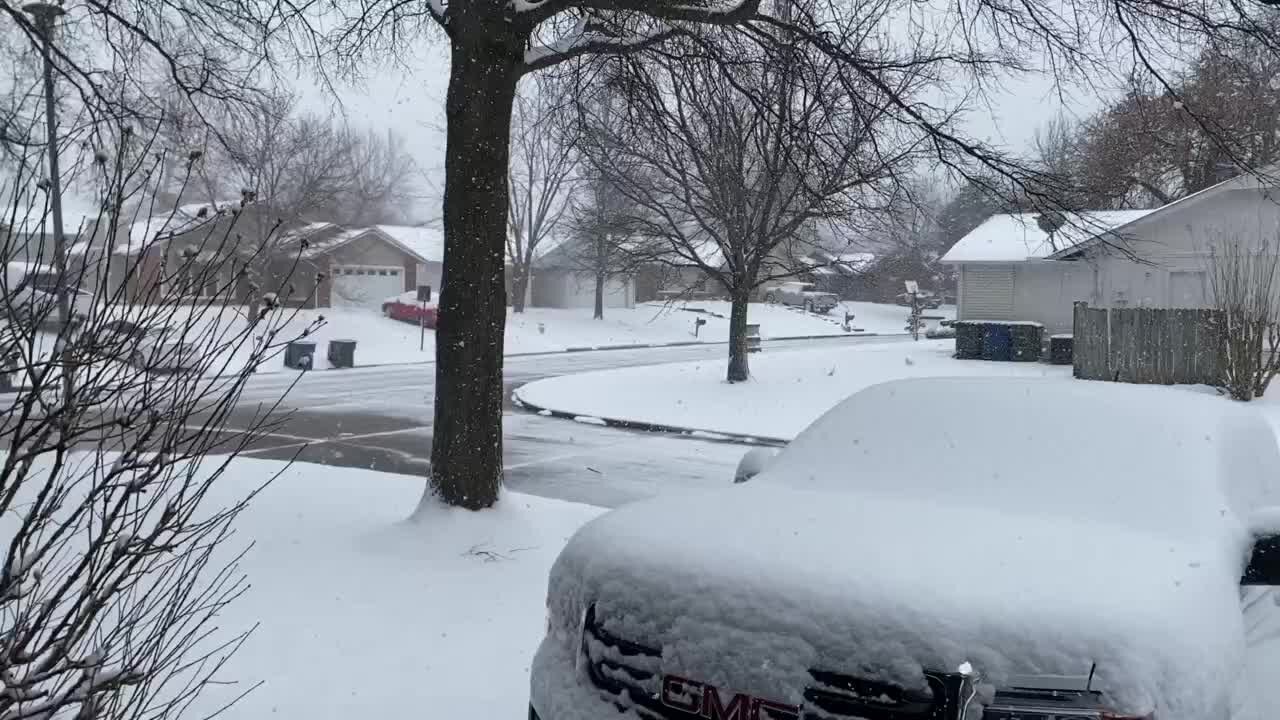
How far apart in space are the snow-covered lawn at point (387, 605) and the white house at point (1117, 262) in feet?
63.6

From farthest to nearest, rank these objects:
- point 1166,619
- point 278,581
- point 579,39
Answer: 1. point 579,39
2. point 278,581
3. point 1166,619

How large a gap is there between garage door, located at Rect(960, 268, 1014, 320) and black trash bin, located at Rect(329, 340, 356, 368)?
19.7 metres

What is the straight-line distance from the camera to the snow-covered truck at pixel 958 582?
97.9 inches

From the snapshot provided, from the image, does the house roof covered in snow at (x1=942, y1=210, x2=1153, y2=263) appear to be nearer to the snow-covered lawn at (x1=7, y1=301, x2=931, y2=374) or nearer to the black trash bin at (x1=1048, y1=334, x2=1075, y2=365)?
the black trash bin at (x1=1048, y1=334, x2=1075, y2=365)

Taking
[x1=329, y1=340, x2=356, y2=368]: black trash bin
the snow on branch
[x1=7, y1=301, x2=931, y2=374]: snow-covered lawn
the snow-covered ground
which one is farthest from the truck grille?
[x1=329, y1=340, x2=356, y2=368]: black trash bin

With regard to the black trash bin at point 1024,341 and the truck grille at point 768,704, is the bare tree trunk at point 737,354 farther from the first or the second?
the truck grille at point 768,704

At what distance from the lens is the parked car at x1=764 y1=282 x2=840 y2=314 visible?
67000 millimetres

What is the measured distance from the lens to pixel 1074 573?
2.84 m

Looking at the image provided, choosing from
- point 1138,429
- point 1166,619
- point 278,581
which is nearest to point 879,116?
point 1138,429

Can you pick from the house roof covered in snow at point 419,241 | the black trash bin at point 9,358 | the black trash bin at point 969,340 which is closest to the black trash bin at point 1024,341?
the black trash bin at point 969,340

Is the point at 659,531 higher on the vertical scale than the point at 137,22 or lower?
lower

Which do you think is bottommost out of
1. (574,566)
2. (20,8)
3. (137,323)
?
(574,566)

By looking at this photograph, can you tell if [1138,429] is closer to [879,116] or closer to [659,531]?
[659,531]

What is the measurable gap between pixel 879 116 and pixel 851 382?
1438cm
